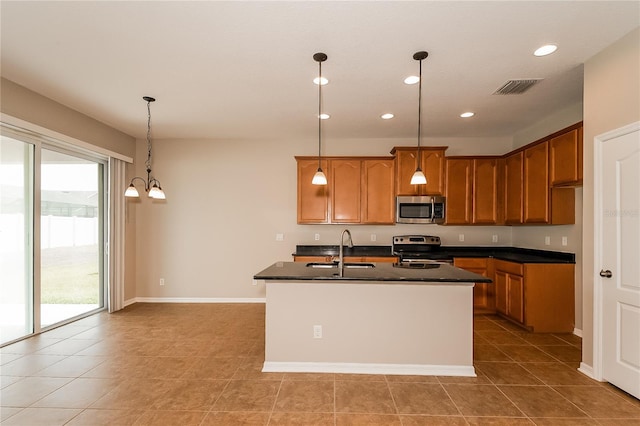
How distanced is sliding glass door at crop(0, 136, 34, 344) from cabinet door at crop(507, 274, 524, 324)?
5958mm

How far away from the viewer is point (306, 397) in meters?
2.40

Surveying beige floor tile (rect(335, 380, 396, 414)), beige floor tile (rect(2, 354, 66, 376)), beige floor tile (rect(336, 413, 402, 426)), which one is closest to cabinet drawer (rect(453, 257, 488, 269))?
beige floor tile (rect(335, 380, 396, 414))

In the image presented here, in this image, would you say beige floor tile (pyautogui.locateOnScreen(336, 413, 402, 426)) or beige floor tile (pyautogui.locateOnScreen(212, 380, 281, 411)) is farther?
beige floor tile (pyautogui.locateOnScreen(212, 380, 281, 411))

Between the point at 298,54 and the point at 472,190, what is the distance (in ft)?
11.8

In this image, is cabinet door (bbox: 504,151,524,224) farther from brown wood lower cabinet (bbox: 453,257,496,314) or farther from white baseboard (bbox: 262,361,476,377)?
white baseboard (bbox: 262,361,476,377)

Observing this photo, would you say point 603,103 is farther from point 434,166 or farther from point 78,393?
point 78,393

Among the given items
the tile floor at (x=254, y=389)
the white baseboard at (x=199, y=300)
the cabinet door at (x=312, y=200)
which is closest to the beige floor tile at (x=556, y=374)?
the tile floor at (x=254, y=389)

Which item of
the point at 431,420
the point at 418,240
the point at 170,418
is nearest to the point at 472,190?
the point at 418,240

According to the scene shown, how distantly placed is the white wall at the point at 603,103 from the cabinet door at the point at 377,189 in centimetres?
253

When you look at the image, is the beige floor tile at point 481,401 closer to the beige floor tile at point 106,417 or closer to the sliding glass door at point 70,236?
the beige floor tile at point 106,417

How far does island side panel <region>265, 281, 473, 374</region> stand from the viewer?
2783mm

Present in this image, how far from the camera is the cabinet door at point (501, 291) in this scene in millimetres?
4267

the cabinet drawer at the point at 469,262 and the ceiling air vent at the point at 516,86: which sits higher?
the ceiling air vent at the point at 516,86

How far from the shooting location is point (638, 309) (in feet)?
7.64
